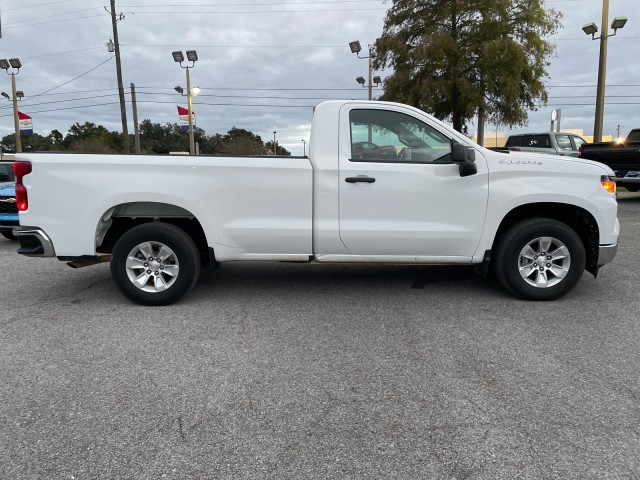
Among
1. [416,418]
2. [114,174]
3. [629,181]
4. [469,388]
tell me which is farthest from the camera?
[629,181]

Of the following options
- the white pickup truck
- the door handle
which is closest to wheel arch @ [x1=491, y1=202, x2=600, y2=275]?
the white pickup truck

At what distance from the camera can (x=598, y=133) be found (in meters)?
18.5

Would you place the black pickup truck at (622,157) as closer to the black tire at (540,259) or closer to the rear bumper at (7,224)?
the black tire at (540,259)

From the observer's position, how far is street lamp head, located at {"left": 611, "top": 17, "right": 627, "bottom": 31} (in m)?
16.2

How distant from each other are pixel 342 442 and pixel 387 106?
3389 mm

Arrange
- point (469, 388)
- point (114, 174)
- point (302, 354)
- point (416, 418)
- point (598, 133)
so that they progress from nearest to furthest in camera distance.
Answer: point (416, 418) < point (469, 388) < point (302, 354) < point (114, 174) < point (598, 133)

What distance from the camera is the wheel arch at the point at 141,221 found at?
194 inches

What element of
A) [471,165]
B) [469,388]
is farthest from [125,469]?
[471,165]

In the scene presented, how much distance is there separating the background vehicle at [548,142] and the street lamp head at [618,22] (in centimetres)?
402

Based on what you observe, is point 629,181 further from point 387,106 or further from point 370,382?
point 370,382

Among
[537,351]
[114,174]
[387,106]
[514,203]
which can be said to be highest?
[387,106]

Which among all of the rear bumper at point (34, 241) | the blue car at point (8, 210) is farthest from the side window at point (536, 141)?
the rear bumper at point (34, 241)

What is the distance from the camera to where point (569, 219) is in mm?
5219

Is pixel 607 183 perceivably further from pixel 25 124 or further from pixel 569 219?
pixel 25 124
